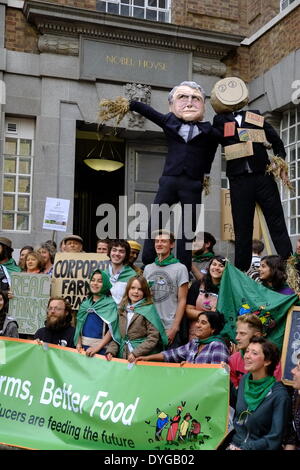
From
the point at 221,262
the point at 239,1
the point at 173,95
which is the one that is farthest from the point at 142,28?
the point at 221,262

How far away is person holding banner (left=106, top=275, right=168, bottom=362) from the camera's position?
542cm

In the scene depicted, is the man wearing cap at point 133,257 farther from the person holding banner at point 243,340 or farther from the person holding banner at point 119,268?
the person holding banner at point 243,340

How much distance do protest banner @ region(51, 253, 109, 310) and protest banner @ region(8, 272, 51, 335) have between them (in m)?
0.31

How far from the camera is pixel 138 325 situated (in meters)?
5.51

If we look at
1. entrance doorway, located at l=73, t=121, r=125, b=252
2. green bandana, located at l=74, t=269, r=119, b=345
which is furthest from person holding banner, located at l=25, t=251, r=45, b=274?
entrance doorway, located at l=73, t=121, r=125, b=252

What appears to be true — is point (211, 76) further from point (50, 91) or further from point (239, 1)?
point (50, 91)

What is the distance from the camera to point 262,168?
6.69m

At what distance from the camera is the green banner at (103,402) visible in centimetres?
452

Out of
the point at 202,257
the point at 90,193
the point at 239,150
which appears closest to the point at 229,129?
the point at 239,150

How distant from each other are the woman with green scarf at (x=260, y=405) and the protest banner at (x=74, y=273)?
2.64 metres

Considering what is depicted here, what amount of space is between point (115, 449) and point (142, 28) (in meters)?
8.68

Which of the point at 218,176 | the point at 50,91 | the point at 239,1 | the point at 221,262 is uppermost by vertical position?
the point at 239,1

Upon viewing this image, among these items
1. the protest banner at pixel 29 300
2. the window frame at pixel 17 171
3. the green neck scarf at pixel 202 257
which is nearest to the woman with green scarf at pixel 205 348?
the protest banner at pixel 29 300
